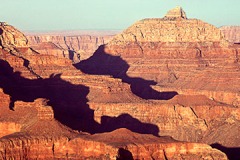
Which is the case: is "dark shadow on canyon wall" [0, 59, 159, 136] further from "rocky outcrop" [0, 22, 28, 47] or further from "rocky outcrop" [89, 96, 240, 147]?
"rocky outcrop" [0, 22, 28, 47]

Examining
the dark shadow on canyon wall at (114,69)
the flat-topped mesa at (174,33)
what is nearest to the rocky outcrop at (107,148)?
the dark shadow on canyon wall at (114,69)

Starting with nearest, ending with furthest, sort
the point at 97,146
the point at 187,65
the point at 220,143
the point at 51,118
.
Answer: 1. the point at 97,146
2. the point at 51,118
3. the point at 220,143
4. the point at 187,65

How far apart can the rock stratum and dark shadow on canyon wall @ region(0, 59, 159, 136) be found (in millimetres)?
128

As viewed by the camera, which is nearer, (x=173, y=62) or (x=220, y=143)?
(x=220, y=143)

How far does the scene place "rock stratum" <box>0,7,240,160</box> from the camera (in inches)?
2847

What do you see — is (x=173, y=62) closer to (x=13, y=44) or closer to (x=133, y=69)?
(x=133, y=69)

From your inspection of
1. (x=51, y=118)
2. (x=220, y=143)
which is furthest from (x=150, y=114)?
(x=51, y=118)

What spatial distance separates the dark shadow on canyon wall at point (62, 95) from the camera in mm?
102625

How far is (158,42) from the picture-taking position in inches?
6708

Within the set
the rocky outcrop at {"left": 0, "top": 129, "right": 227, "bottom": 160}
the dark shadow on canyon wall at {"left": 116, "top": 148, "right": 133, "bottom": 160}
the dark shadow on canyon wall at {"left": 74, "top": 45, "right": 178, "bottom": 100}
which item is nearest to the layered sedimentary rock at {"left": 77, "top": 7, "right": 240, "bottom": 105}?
the dark shadow on canyon wall at {"left": 74, "top": 45, "right": 178, "bottom": 100}

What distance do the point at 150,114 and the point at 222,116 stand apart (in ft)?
27.1

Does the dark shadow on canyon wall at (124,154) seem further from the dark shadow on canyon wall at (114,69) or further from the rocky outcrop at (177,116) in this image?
the dark shadow on canyon wall at (114,69)

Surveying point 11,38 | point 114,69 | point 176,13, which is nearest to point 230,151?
point 11,38

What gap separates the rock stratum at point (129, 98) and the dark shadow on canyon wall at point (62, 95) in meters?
Answer: 0.13
